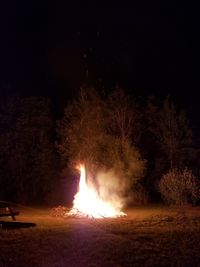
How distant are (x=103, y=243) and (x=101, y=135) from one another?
20.7 m

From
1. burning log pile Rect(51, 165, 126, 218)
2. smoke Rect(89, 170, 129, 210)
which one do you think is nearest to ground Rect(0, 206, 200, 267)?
burning log pile Rect(51, 165, 126, 218)

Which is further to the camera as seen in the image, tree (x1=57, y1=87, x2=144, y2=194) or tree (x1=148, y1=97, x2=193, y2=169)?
tree (x1=148, y1=97, x2=193, y2=169)

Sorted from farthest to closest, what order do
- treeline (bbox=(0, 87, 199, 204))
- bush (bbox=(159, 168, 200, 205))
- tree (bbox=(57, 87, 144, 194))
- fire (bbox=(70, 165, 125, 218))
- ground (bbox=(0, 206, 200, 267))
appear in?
treeline (bbox=(0, 87, 199, 204)), tree (bbox=(57, 87, 144, 194)), bush (bbox=(159, 168, 200, 205)), fire (bbox=(70, 165, 125, 218)), ground (bbox=(0, 206, 200, 267))

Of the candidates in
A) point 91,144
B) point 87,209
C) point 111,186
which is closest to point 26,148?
point 91,144

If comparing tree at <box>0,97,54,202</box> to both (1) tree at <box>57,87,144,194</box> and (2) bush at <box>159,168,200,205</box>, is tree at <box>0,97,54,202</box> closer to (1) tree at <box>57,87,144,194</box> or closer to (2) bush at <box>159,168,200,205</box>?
(1) tree at <box>57,87,144,194</box>

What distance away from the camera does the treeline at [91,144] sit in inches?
1416

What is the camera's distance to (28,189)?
39969mm

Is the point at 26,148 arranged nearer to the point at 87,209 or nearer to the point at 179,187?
the point at 179,187

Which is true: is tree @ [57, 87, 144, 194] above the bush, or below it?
above

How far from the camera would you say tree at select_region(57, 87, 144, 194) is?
35531mm

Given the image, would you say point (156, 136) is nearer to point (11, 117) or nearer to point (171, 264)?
point (11, 117)

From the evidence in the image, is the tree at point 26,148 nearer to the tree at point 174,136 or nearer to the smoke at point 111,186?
the smoke at point 111,186

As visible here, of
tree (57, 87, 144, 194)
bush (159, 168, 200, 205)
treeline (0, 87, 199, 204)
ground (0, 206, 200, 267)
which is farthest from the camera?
treeline (0, 87, 199, 204)

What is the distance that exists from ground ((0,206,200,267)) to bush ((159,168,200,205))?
7666 millimetres
